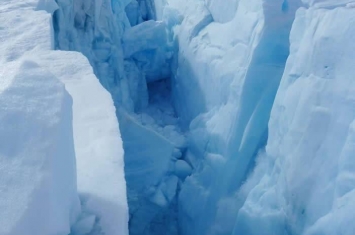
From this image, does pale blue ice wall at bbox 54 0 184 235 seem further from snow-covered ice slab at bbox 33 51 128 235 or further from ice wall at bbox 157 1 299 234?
snow-covered ice slab at bbox 33 51 128 235

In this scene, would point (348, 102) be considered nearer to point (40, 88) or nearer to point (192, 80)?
point (40, 88)

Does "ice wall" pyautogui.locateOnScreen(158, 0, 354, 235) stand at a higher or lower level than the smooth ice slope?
lower

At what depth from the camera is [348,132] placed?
1.81m

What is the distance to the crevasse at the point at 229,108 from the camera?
1963 mm

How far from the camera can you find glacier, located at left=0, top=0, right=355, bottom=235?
3.69 feet

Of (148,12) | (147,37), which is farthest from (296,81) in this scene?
(148,12)

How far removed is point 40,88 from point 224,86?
7.32 ft

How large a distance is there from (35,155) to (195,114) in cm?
291

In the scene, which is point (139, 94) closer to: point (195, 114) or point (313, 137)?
point (195, 114)

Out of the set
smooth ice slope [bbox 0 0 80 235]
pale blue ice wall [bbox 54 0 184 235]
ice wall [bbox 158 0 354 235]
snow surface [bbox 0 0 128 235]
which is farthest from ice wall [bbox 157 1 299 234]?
smooth ice slope [bbox 0 0 80 235]

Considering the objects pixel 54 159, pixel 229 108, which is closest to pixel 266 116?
pixel 229 108

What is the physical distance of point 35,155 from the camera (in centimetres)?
89

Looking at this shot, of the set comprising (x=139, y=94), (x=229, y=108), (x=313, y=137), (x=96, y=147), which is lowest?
(x=139, y=94)

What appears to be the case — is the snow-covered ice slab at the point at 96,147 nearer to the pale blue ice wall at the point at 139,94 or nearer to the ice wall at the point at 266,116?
the ice wall at the point at 266,116
